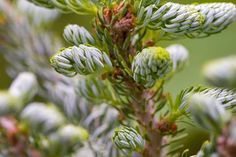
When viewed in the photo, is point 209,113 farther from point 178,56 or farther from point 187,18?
point 178,56

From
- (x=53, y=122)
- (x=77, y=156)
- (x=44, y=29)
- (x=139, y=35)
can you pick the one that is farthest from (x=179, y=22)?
(x=44, y=29)

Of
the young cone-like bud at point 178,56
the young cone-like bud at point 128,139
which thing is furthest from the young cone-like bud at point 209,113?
the young cone-like bud at point 178,56

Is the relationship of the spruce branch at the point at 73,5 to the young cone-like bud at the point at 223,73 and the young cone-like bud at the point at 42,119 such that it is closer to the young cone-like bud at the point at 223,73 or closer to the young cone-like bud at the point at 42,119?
the young cone-like bud at the point at 42,119

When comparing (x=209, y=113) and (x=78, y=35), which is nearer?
(x=209, y=113)

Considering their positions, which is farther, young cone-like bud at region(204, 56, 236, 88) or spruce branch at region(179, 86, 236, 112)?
spruce branch at region(179, 86, 236, 112)

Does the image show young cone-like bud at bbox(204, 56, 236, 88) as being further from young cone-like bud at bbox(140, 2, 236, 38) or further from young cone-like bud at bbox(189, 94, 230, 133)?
young cone-like bud at bbox(140, 2, 236, 38)

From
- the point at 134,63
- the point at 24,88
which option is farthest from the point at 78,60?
the point at 24,88

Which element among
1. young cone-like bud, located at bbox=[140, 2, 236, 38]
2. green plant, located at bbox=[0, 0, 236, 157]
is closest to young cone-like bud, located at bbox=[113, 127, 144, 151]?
green plant, located at bbox=[0, 0, 236, 157]
